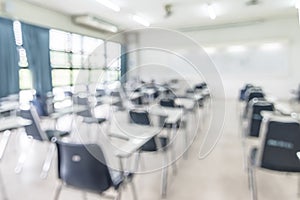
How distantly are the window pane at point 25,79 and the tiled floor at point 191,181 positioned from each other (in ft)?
10.1

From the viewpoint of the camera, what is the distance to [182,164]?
3.17 metres

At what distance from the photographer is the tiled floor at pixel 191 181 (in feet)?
7.73

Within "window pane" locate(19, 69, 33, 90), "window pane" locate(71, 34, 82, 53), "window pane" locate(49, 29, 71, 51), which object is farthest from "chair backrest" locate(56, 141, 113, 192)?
"window pane" locate(71, 34, 82, 53)

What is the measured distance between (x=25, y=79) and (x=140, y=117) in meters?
4.62

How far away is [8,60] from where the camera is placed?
5707 millimetres

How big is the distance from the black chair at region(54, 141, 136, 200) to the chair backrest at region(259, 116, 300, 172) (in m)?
1.13

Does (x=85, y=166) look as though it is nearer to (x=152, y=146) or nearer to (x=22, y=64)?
(x=152, y=146)

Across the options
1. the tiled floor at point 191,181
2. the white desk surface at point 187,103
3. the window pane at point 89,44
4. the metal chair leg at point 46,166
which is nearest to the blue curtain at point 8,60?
the tiled floor at point 191,181

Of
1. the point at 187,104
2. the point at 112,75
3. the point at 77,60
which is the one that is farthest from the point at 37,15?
the point at 187,104

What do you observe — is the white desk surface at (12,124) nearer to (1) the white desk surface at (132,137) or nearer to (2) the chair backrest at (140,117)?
(1) the white desk surface at (132,137)

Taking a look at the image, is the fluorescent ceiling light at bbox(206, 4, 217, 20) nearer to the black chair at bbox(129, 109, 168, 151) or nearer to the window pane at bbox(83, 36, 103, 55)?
the window pane at bbox(83, 36, 103, 55)

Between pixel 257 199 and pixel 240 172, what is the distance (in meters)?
0.66

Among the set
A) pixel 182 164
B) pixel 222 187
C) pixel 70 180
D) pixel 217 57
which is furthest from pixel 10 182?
pixel 217 57

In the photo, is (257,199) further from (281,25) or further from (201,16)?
(281,25)
